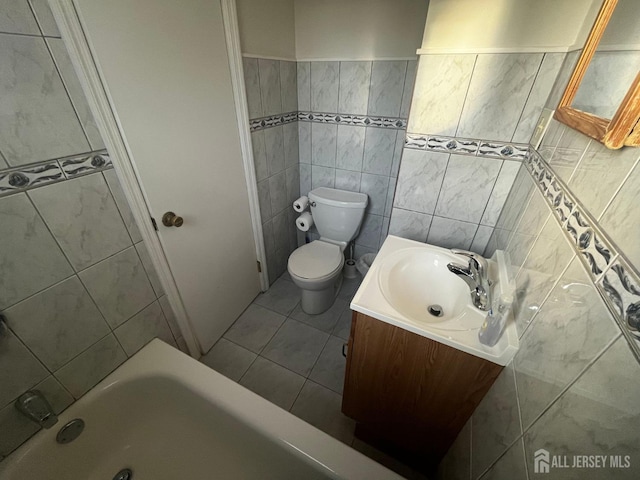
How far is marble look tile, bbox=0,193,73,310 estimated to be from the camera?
2.30 ft

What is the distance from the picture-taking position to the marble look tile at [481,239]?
1.19 m

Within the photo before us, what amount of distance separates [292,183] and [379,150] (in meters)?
0.68

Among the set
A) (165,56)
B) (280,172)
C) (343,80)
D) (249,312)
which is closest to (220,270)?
(249,312)

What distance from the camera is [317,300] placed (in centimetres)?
176

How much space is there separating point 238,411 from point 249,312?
0.93 metres

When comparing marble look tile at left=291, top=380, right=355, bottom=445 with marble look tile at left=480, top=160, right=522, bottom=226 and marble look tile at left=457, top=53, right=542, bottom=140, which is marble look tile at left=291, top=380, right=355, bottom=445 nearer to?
marble look tile at left=480, top=160, right=522, bottom=226

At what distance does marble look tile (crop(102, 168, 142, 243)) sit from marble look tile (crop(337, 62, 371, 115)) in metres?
1.32

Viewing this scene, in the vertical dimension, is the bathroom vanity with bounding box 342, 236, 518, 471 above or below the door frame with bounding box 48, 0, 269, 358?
below

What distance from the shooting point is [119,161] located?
0.90 m

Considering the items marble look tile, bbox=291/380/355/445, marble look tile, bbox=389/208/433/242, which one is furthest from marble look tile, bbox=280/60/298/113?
marble look tile, bbox=291/380/355/445

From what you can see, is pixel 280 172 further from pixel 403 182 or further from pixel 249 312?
pixel 249 312

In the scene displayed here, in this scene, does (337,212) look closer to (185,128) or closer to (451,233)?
(451,233)

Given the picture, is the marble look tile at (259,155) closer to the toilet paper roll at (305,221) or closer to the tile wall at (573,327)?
the toilet paper roll at (305,221)

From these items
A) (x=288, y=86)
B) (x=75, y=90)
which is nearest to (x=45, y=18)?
(x=75, y=90)
